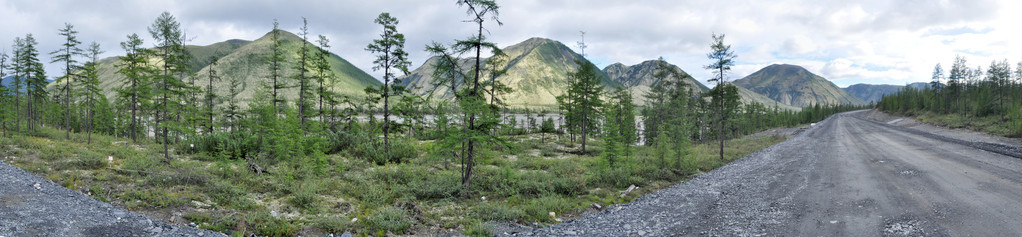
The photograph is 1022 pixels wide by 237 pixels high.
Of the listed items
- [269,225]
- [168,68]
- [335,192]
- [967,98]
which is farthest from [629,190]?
[967,98]

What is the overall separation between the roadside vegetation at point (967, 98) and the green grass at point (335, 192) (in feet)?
165

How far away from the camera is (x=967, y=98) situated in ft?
192

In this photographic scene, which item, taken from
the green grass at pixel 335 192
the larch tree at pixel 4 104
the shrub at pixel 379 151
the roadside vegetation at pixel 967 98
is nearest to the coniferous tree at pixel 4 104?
the larch tree at pixel 4 104

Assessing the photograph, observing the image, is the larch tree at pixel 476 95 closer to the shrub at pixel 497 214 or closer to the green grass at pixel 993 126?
the shrub at pixel 497 214

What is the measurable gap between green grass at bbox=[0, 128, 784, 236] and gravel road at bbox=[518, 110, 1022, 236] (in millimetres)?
2031

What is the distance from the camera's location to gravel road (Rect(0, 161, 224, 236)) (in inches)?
283

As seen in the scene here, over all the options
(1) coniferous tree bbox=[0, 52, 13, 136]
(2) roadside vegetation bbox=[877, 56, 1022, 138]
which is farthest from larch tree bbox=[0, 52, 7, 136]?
(2) roadside vegetation bbox=[877, 56, 1022, 138]

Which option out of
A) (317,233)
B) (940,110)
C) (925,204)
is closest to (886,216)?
(925,204)

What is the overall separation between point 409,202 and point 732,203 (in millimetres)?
10103

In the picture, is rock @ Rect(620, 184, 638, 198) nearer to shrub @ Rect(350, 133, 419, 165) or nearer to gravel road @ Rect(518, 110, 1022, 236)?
gravel road @ Rect(518, 110, 1022, 236)

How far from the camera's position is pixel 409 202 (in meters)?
11.4

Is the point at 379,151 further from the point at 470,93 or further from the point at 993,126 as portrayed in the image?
the point at 993,126

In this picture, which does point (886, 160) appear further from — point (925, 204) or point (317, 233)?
point (317, 233)

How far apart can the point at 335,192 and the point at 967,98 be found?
311 feet
